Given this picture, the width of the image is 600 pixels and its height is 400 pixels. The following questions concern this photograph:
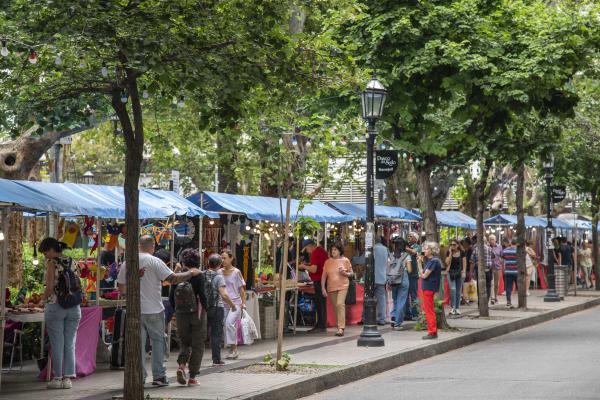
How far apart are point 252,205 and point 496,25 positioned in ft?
19.0

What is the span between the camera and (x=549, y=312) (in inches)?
1066

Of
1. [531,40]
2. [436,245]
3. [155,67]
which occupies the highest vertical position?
[531,40]

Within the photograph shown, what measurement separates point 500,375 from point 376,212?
12.3m

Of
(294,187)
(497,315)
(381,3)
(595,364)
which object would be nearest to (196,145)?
(294,187)

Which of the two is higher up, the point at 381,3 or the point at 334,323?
the point at 381,3

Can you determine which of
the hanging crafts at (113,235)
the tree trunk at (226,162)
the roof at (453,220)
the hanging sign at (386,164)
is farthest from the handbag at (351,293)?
the roof at (453,220)

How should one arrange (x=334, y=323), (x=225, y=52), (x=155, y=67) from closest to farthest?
(x=155, y=67) < (x=225, y=52) < (x=334, y=323)

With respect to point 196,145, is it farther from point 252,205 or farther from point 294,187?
point 252,205

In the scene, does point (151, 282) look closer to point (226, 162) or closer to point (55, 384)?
point (55, 384)

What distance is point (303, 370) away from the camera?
567 inches

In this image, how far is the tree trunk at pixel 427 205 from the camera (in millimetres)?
21391

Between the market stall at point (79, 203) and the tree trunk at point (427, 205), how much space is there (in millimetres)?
5096

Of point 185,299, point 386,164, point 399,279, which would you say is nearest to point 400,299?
point 399,279

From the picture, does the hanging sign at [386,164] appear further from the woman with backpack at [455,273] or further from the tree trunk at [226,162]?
the woman with backpack at [455,273]
